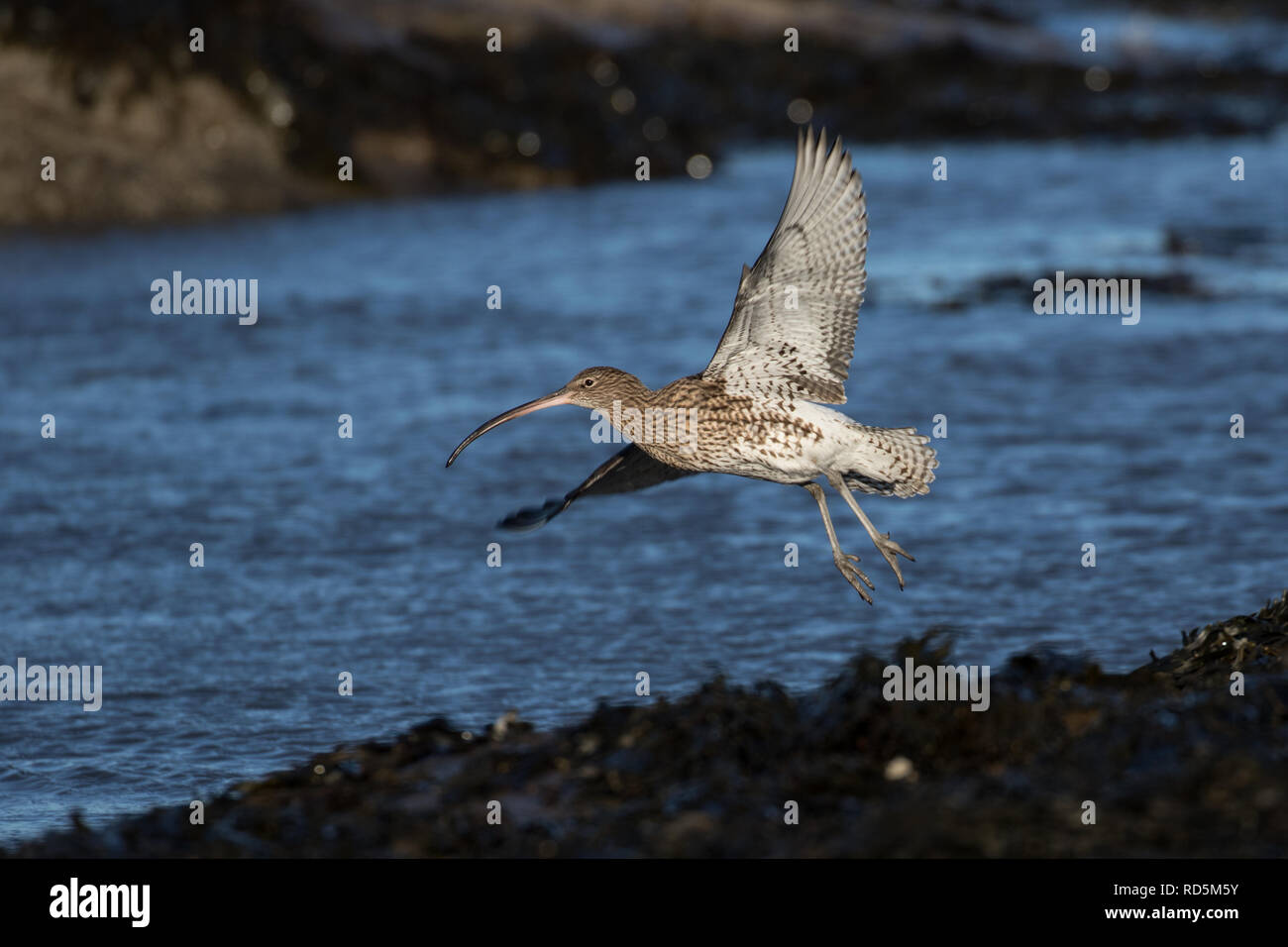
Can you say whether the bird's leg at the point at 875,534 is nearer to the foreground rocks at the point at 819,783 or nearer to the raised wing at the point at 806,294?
the raised wing at the point at 806,294

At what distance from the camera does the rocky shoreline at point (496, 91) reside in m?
17.4

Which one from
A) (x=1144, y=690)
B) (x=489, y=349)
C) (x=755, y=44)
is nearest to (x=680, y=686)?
(x=1144, y=690)

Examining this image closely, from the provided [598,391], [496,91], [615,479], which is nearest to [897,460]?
[598,391]

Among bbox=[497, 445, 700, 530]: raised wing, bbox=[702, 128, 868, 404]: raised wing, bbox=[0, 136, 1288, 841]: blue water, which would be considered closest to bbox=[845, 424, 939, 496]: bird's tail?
bbox=[702, 128, 868, 404]: raised wing

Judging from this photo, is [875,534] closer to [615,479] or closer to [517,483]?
[615,479]

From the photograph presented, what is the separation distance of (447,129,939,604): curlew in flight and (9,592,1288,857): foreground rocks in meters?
0.85

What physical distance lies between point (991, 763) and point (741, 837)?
86 cm

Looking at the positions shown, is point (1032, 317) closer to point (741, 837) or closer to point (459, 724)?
point (459, 724)

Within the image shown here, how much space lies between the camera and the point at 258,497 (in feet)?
32.2

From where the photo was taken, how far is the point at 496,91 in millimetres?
20516

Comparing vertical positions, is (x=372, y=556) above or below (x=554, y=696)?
above

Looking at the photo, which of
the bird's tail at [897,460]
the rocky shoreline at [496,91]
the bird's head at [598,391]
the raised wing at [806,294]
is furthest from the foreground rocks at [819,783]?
the rocky shoreline at [496,91]

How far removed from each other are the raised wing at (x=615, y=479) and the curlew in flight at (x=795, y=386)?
15.8 inches
